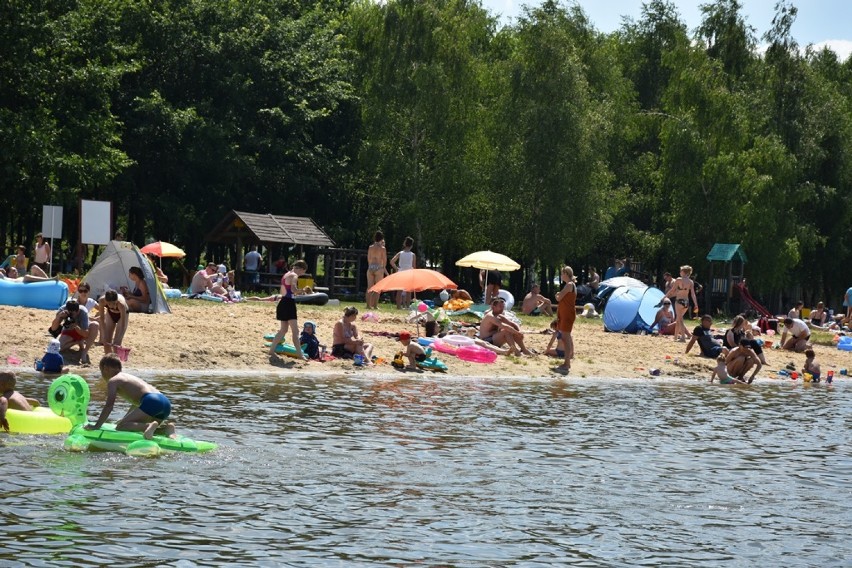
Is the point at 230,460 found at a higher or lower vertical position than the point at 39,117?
lower

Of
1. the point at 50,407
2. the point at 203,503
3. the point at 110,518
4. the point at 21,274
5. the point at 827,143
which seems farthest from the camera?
the point at 827,143

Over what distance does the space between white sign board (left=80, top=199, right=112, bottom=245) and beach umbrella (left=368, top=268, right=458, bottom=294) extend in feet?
25.8

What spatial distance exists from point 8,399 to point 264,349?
9237 mm

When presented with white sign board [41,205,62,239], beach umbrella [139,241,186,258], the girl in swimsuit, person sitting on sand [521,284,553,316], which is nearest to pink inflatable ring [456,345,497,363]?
the girl in swimsuit

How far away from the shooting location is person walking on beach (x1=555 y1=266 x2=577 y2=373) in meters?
24.1

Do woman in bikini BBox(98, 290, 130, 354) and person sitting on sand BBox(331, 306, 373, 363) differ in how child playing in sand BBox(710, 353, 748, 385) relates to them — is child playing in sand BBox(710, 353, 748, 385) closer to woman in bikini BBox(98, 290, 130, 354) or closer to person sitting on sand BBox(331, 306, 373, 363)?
person sitting on sand BBox(331, 306, 373, 363)

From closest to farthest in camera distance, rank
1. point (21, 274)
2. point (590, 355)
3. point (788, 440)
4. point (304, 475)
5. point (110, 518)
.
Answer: point (110, 518) < point (304, 475) < point (788, 440) < point (590, 355) < point (21, 274)

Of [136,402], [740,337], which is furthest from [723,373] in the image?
[136,402]

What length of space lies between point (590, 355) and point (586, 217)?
19.3m

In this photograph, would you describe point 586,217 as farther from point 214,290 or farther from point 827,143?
point 214,290

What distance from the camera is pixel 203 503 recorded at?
11688 millimetres

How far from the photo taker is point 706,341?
28984mm

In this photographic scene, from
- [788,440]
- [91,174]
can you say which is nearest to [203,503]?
[788,440]

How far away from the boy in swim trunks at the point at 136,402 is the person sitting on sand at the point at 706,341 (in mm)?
16966
